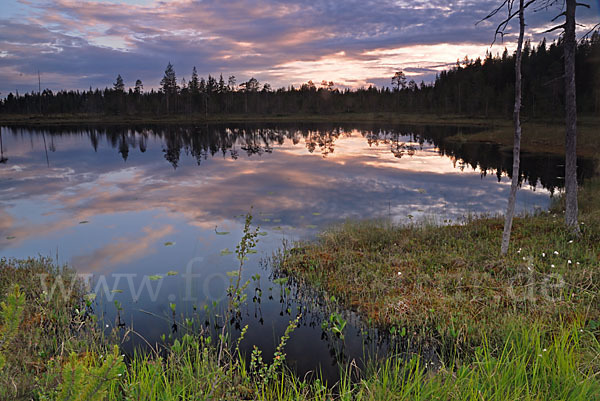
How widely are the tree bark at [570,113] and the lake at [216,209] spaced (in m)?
4.21

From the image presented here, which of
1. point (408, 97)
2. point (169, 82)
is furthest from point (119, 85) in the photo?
point (408, 97)

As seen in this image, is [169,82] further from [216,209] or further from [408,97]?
[216,209]

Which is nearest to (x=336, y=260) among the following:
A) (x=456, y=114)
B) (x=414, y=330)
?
(x=414, y=330)

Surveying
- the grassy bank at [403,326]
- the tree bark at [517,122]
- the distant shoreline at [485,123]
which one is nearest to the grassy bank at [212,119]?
the distant shoreline at [485,123]

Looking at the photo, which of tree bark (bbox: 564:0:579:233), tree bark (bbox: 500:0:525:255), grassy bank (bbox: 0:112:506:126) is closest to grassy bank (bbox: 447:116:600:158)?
tree bark (bbox: 564:0:579:233)

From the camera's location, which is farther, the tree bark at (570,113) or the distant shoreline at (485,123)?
the distant shoreline at (485,123)

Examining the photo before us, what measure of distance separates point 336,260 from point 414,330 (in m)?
3.84

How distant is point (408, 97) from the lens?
140875mm

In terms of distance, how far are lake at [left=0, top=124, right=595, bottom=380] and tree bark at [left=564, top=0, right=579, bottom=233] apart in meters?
4.21

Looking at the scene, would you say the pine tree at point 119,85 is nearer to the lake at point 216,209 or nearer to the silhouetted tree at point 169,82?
the silhouetted tree at point 169,82

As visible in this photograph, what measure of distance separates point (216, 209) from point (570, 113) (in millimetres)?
14512

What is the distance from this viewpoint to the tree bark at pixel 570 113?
11.3 metres

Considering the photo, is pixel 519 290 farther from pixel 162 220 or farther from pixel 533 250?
pixel 162 220

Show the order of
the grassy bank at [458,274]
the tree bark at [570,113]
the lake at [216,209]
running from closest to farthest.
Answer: the grassy bank at [458,274], the lake at [216,209], the tree bark at [570,113]
